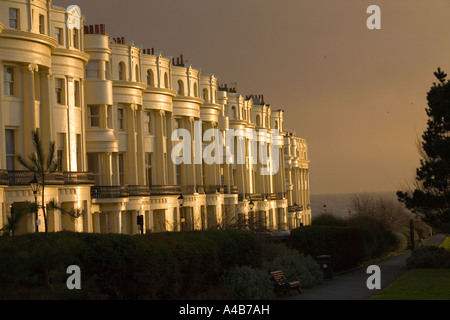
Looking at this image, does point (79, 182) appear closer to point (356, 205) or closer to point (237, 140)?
point (237, 140)

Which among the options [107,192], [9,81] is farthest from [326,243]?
[9,81]

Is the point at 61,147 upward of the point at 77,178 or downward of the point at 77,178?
upward

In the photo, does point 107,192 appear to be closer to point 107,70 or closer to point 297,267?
point 107,70

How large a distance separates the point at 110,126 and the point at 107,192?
13.5 ft

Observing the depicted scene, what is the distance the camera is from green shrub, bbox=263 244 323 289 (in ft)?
125

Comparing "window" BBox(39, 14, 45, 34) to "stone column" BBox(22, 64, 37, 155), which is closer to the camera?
"stone column" BBox(22, 64, 37, 155)

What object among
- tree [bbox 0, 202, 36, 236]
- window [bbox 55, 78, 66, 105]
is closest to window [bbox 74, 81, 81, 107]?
window [bbox 55, 78, 66, 105]

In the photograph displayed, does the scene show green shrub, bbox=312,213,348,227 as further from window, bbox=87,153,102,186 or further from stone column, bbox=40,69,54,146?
stone column, bbox=40,69,54,146

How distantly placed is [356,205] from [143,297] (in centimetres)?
8704

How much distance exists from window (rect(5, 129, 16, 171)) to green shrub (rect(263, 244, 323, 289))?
12926 millimetres

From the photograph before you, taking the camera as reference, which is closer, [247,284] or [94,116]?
[247,284]

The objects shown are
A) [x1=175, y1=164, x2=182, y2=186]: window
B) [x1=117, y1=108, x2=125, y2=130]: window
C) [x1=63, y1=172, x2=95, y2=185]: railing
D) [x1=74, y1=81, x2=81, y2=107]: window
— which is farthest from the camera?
[x1=175, y1=164, x2=182, y2=186]: window

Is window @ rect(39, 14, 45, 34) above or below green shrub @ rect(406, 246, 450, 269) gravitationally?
above

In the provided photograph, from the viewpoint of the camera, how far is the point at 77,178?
165 feet
